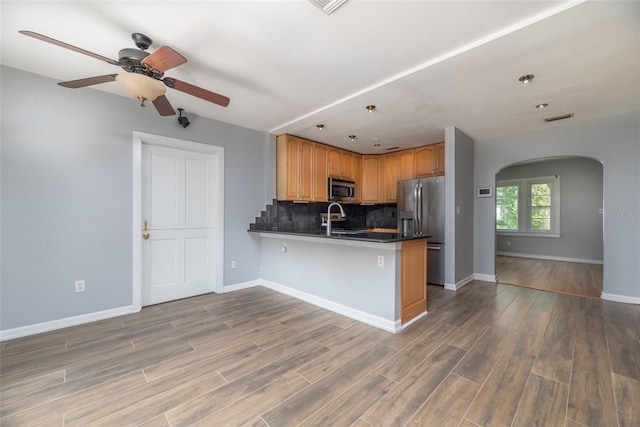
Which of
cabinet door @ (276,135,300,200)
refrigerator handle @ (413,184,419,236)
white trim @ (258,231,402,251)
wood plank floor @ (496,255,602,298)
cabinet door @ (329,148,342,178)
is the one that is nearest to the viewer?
white trim @ (258,231,402,251)

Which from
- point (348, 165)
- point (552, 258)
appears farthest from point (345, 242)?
point (552, 258)

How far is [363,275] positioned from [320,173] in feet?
8.15

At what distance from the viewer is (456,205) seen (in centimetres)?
408

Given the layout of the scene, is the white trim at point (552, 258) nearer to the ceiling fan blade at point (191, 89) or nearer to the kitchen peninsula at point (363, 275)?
the kitchen peninsula at point (363, 275)

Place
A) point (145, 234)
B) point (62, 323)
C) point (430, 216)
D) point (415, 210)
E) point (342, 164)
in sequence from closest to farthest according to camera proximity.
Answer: point (62, 323) < point (145, 234) < point (430, 216) < point (415, 210) < point (342, 164)

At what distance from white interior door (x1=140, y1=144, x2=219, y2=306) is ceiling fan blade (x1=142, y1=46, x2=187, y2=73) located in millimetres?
1773

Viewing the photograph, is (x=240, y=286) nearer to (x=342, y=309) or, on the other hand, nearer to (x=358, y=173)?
(x=342, y=309)

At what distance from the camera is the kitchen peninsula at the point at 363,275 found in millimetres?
2670

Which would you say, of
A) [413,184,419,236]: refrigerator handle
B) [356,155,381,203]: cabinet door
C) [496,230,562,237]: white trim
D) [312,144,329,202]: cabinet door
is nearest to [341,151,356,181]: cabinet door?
[356,155,381,203]: cabinet door

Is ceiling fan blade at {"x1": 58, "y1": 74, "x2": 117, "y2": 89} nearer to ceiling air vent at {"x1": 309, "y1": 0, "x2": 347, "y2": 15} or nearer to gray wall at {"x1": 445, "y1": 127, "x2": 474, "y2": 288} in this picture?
ceiling air vent at {"x1": 309, "y1": 0, "x2": 347, "y2": 15}

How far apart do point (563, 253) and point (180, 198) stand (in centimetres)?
856

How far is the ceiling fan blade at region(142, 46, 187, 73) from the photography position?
173cm

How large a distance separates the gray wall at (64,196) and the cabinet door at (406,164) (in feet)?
13.2

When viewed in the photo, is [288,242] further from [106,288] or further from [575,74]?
[575,74]
